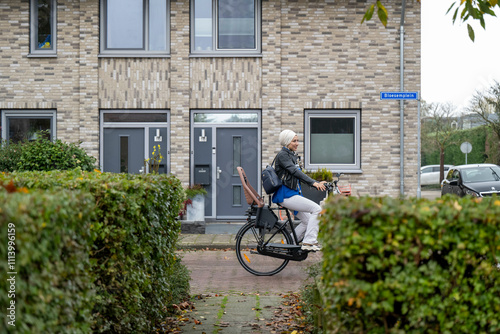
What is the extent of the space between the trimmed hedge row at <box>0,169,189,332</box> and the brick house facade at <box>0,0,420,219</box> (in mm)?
10750

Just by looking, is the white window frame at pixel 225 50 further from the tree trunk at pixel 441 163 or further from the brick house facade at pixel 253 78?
the tree trunk at pixel 441 163

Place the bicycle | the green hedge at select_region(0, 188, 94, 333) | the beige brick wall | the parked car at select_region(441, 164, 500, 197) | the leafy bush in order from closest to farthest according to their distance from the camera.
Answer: the green hedge at select_region(0, 188, 94, 333) → the bicycle → the leafy bush → the beige brick wall → the parked car at select_region(441, 164, 500, 197)

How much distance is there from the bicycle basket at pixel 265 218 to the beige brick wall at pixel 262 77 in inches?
290

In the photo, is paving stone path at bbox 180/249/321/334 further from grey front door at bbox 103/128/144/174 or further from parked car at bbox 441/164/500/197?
parked car at bbox 441/164/500/197

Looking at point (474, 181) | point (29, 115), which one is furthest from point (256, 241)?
point (474, 181)

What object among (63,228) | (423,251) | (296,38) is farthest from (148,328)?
(296,38)

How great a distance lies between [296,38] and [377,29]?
6.79 feet

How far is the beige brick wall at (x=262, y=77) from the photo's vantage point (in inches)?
625

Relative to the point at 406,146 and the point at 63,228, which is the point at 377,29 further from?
the point at 63,228

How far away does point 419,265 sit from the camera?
3.26 meters

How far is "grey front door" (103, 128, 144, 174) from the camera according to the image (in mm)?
16141

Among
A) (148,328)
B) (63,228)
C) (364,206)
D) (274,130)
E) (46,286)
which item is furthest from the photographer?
(274,130)

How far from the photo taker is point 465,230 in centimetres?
312

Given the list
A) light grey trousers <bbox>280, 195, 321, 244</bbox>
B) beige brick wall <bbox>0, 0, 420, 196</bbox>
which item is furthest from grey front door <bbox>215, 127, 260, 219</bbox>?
light grey trousers <bbox>280, 195, 321, 244</bbox>
